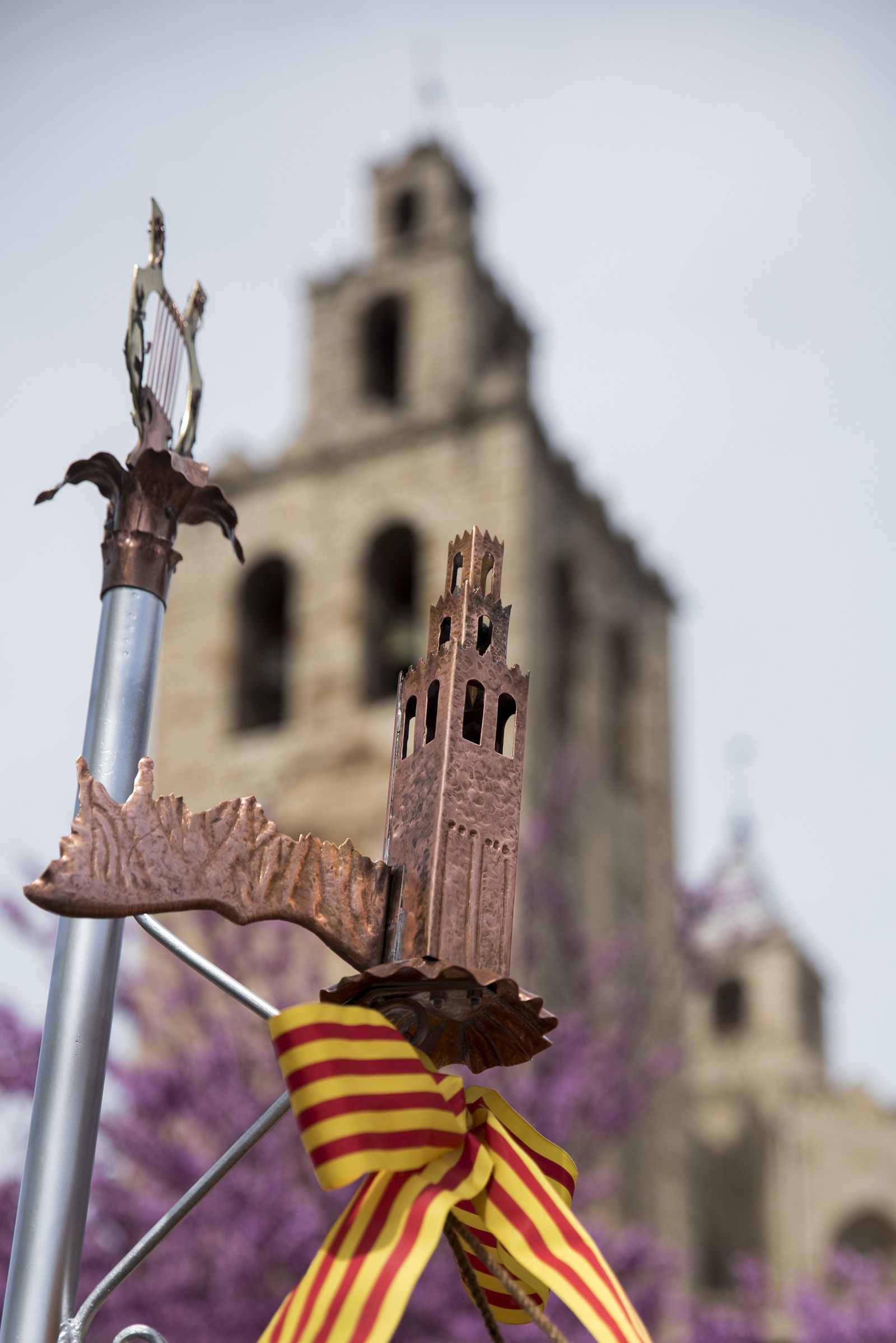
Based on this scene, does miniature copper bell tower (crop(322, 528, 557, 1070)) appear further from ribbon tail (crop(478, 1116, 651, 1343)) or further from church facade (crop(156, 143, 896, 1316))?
church facade (crop(156, 143, 896, 1316))

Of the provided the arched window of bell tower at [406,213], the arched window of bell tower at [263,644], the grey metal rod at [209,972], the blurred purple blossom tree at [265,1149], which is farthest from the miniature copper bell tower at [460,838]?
the arched window of bell tower at [406,213]

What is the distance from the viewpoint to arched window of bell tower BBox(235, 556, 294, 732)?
22.4 metres

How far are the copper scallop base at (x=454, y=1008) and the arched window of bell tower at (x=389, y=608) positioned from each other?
1842 cm

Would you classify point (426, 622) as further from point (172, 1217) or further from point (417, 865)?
point (172, 1217)

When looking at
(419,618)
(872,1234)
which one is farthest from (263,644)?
(872,1234)

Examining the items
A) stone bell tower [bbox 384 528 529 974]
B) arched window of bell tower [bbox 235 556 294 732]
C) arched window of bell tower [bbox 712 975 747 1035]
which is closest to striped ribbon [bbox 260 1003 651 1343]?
stone bell tower [bbox 384 528 529 974]

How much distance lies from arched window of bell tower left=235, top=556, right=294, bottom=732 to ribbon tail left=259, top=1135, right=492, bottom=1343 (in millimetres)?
20124

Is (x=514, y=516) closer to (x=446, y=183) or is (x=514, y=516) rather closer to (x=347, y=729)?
(x=347, y=729)

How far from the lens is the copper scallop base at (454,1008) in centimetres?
212

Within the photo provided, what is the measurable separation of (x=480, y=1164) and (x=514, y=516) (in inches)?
743

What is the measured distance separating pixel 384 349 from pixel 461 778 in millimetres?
23762

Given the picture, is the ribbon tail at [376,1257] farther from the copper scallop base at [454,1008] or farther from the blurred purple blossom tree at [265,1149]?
the blurred purple blossom tree at [265,1149]

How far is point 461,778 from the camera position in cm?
231

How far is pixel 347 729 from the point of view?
20656mm
